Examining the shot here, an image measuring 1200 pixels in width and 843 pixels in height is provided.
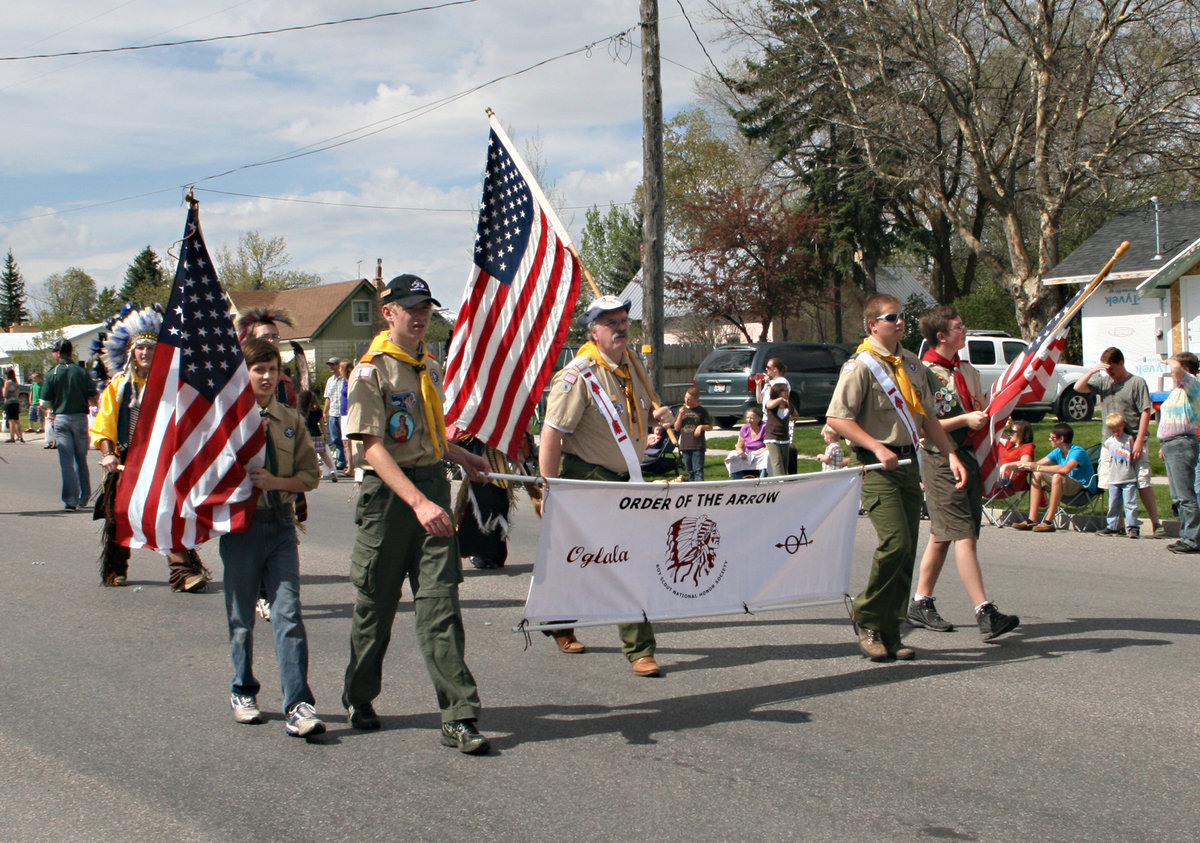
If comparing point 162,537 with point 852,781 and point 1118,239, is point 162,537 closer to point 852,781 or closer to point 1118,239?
point 852,781

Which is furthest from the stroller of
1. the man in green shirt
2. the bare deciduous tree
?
the bare deciduous tree

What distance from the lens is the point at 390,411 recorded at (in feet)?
15.9

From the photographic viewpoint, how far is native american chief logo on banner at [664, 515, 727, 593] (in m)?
5.75

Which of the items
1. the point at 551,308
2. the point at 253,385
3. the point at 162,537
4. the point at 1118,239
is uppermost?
the point at 1118,239

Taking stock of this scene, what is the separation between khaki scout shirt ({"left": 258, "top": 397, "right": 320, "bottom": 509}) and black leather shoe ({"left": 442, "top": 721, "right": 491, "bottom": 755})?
1349mm

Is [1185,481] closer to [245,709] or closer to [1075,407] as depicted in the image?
[245,709]

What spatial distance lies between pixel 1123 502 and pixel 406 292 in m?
8.66

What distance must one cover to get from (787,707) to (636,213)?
221 ft

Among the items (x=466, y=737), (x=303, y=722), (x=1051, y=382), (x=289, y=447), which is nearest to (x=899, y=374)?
(x=466, y=737)

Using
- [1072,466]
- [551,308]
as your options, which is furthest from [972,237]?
[551,308]

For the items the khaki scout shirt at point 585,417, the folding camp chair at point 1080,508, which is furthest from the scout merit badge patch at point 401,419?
the folding camp chair at point 1080,508

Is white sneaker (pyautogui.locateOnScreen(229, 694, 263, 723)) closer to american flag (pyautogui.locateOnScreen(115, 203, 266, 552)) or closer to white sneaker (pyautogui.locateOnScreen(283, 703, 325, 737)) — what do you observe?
white sneaker (pyautogui.locateOnScreen(283, 703, 325, 737))

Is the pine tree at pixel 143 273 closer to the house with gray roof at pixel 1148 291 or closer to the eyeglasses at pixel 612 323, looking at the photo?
the house with gray roof at pixel 1148 291

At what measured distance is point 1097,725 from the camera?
498cm
